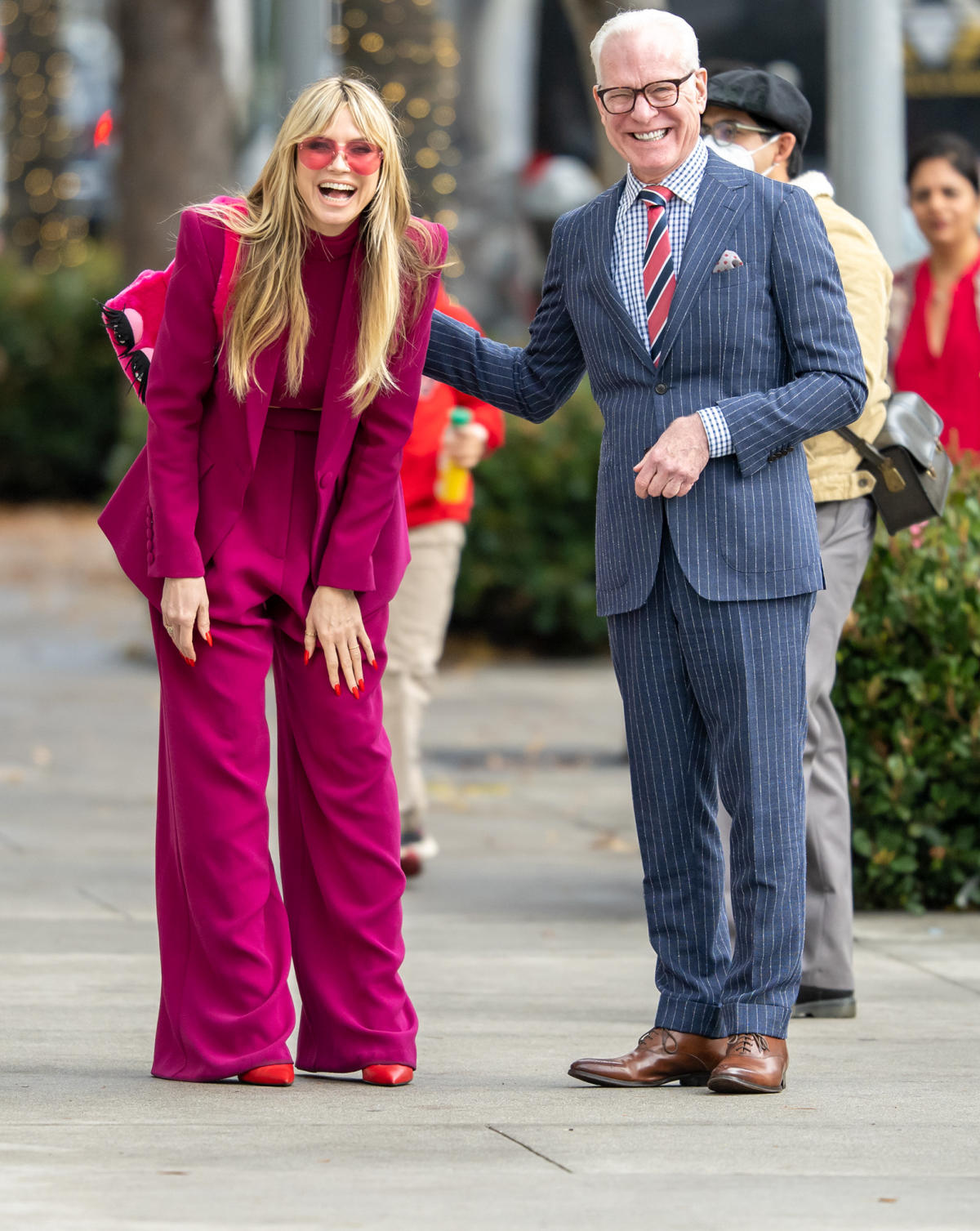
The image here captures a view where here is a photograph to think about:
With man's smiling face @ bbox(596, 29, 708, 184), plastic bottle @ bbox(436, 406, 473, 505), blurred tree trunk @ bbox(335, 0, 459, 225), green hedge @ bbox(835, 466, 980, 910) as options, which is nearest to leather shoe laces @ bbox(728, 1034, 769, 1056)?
man's smiling face @ bbox(596, 29, 708, 184)

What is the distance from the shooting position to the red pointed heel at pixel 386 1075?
4258 millimetres

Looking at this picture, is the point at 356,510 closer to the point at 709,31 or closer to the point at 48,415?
the point at 709,31

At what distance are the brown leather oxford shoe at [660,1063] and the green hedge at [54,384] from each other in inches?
654

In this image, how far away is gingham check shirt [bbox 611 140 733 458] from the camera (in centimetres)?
414

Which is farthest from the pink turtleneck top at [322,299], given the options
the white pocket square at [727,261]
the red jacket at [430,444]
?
the red jacket at [430,444]

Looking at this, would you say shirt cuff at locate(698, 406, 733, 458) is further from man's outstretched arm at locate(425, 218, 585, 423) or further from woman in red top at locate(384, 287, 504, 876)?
woman in red top at locate(384, 287, 504, 876)

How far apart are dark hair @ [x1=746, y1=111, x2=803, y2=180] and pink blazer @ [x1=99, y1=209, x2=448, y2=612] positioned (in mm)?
1054

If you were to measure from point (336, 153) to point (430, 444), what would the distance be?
2482 millimetres

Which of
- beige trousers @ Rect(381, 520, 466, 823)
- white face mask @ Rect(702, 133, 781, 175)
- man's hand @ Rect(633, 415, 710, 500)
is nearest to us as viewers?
man's hand @ Rect(633, 415, 710, 500)

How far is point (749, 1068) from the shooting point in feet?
13.6

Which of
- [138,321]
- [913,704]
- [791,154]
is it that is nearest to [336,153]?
[138,321]

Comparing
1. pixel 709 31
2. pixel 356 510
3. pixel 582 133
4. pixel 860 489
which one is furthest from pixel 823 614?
pixel 582 133

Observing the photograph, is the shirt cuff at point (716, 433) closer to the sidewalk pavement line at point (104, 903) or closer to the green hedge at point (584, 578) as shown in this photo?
the green hedge at point (584, 578)

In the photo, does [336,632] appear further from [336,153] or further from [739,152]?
[739,152]
